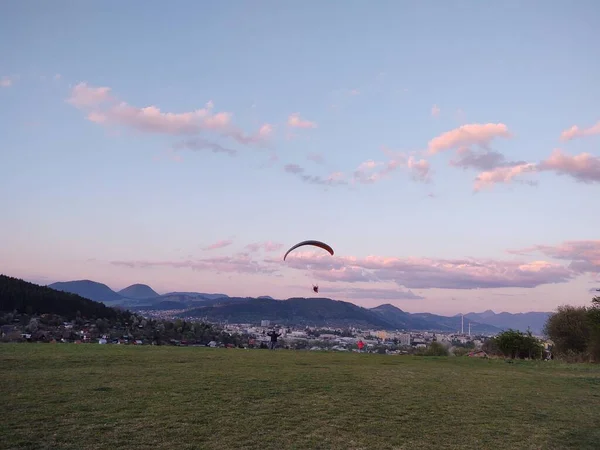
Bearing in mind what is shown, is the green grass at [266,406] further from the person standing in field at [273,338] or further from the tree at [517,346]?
the tree at [517,346]

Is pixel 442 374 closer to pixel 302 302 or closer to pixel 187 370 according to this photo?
pixel 187 370

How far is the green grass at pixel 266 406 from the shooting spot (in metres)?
9.12

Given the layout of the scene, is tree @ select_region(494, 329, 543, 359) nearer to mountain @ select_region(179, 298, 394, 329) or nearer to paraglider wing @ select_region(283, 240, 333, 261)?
paraglider wing @ select_region(283, 240, 333, 261)

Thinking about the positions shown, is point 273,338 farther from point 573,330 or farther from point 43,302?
point 43,302

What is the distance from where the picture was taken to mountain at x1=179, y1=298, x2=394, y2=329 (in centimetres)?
15612

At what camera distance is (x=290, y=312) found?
170 metres

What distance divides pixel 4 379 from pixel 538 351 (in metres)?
33.6

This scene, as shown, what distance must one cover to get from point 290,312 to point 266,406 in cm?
16011

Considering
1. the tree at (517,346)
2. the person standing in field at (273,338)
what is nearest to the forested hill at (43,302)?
the person standing in field at (273,338)

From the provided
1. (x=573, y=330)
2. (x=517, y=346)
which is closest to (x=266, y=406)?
(x=517, y=346)

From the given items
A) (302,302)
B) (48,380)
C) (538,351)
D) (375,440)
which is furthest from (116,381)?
(302,302)

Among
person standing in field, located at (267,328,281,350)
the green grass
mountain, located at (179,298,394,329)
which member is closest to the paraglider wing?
person standing in field, located at (267,328,281,350)

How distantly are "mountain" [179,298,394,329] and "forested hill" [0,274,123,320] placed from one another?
9400cm

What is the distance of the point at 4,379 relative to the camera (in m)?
13.1
